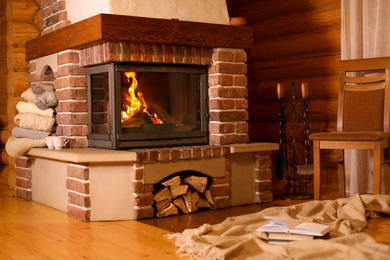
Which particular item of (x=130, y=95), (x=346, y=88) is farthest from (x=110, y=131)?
(x=346, y=88)

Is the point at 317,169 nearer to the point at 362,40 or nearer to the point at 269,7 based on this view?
the point at 362,40

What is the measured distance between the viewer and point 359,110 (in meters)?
4.00

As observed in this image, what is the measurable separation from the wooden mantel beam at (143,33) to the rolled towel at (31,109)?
44 centimetres

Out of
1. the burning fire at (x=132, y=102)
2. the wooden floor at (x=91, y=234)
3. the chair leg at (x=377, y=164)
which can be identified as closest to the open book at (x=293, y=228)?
the wooden floor at (x=91, y=234)

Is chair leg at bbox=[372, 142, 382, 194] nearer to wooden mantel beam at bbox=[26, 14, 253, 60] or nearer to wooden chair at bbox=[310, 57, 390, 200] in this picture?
wooden chair at bbox=[310, 57, 390, 200]

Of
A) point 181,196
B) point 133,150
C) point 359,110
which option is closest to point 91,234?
point 133,150

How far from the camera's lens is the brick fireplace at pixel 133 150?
355cm

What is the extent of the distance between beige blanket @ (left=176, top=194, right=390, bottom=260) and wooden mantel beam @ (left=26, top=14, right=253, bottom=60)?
136cm

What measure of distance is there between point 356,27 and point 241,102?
1049 millimetres

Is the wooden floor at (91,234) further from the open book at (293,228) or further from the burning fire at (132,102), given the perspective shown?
the burning fire at (132,102)

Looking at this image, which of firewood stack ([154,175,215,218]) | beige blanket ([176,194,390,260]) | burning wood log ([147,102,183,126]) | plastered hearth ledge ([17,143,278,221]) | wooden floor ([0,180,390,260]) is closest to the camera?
beige blanket ([176,194,390,260])

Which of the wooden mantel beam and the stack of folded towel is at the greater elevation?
the wooden mantel beam

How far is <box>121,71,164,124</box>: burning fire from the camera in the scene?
12.7ft

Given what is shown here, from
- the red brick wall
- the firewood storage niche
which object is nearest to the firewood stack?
the firewood storage niche
